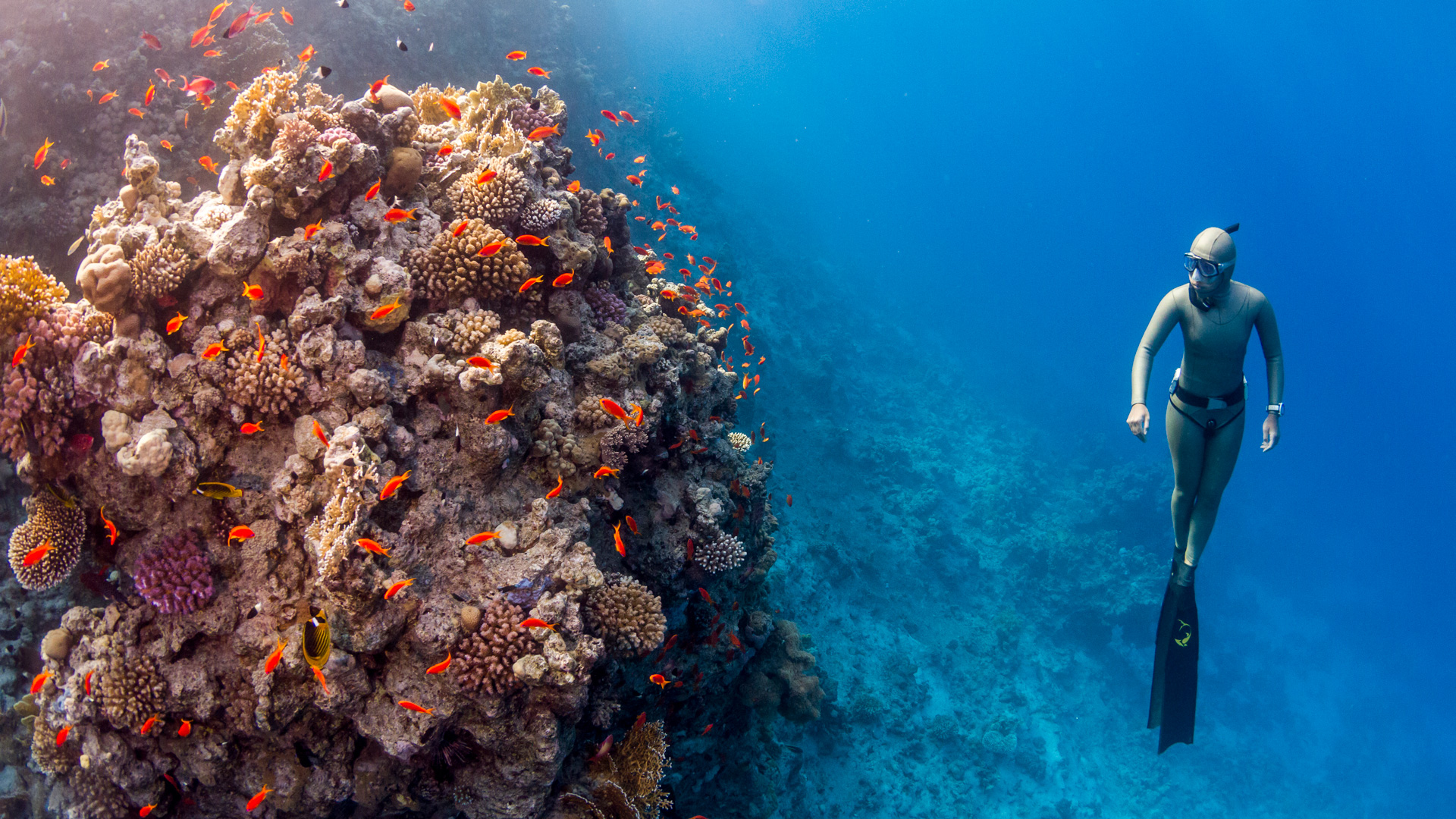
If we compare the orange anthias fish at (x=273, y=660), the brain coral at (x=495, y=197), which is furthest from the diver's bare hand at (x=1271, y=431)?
the orange anthias fish at (x=273, y=660)

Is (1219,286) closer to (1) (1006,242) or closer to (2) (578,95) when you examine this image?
(2) (578,95)

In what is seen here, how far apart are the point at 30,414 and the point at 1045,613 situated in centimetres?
2418

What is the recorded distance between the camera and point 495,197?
5.40m

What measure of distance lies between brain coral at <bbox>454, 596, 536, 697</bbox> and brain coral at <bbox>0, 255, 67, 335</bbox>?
373 cm

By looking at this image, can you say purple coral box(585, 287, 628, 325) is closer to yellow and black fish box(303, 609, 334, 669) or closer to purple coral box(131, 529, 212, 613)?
yellow and black fish box(303, 609, 334, 669)

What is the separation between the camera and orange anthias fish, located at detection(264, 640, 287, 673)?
3.83 m

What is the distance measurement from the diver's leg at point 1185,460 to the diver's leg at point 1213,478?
58mm

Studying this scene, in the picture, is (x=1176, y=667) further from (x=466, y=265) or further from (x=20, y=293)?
(x=20, y=293)

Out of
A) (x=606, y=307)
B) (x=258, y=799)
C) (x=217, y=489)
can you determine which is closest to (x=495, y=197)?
(x=606, y=307)

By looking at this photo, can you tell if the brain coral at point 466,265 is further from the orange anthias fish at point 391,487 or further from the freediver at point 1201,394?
the freediver at point 1201,394

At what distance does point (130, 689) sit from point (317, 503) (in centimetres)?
166

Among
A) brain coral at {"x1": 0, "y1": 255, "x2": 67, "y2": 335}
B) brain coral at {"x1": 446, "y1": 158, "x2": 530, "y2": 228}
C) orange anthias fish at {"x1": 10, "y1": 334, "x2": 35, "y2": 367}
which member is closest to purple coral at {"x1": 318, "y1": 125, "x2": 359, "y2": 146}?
brain coral at {"x1": 446, "y1": 158, "x2": 530, "y2": 228}

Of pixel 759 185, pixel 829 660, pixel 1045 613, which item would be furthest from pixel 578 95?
pixel 759 185

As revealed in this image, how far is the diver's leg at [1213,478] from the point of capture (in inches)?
250
